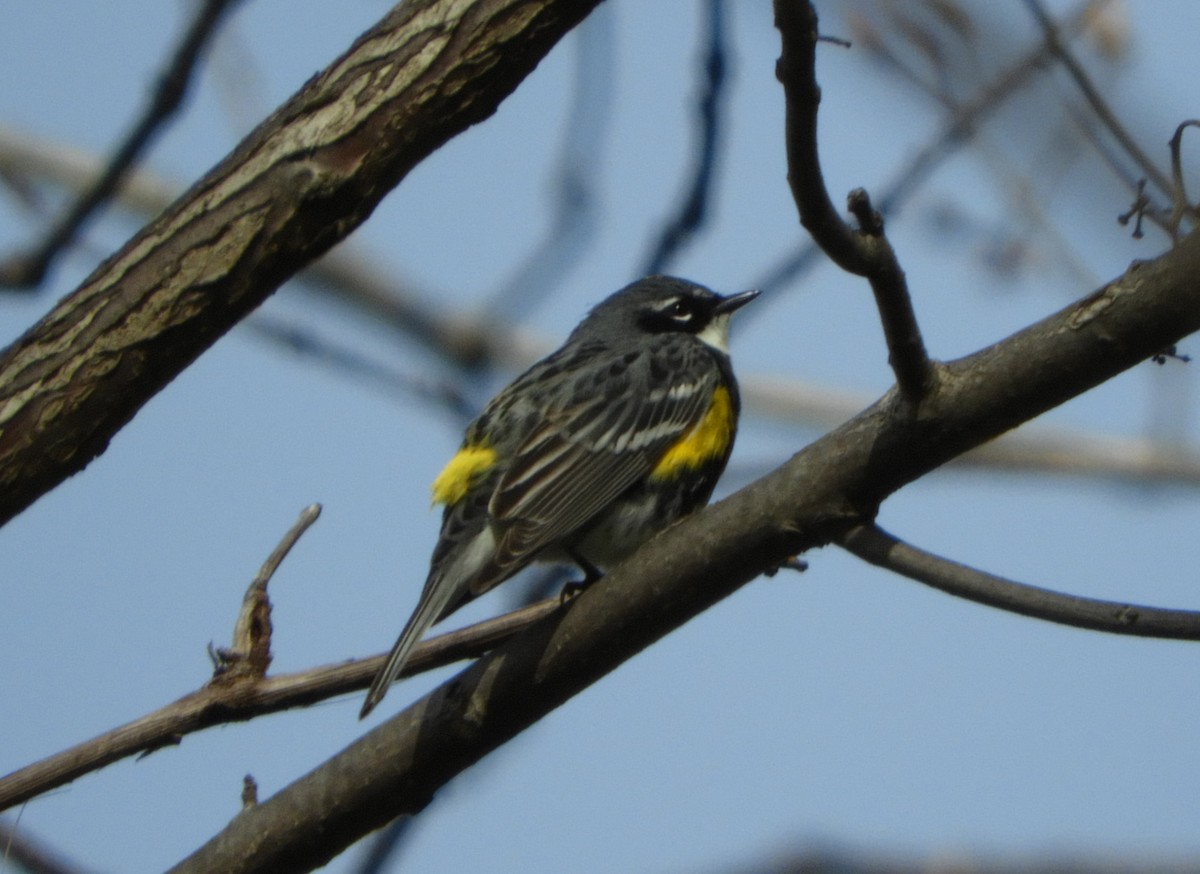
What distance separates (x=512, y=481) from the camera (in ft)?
18.6

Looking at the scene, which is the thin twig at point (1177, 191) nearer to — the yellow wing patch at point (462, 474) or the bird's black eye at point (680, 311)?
the yellow wing patch at point (462, 474)

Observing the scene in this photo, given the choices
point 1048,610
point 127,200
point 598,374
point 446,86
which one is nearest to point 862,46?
point 598,374

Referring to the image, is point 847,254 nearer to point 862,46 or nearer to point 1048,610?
point 1048,610

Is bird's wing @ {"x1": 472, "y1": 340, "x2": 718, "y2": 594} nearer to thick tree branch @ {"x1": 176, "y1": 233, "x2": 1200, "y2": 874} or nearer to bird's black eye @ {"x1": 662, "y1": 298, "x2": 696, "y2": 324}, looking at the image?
bird's black eye @ {"x1": 662, "y1": 298, "x2": 696, "y2": 324}

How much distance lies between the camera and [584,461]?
579 cm

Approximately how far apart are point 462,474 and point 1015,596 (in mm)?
2789

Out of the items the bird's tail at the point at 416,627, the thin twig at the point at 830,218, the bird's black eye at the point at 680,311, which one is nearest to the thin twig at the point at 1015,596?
the thin twig at the point at 830,218

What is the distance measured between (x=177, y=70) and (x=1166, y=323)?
3.01 metres

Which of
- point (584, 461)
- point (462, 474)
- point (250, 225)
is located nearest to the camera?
point (250, 225)

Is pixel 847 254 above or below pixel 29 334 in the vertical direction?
below

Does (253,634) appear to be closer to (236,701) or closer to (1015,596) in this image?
(236,701)

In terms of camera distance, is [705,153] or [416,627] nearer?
[416,627]

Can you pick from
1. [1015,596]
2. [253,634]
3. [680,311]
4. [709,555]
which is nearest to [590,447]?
[680,311]

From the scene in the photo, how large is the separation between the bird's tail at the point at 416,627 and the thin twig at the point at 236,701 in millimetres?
34
